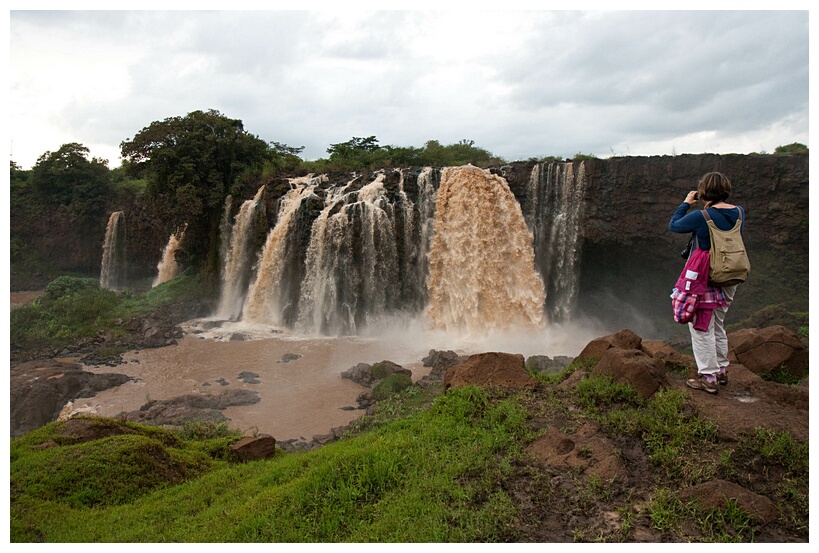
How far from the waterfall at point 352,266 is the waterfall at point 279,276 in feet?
2.81

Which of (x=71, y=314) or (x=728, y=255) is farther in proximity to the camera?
(x=71, y=314)

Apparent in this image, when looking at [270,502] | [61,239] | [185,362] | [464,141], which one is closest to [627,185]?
[464,141]

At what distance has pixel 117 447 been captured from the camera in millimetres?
5238

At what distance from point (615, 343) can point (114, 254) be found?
2800cm

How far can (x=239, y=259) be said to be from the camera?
1973cm

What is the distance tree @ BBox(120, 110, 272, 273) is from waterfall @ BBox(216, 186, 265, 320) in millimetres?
1541

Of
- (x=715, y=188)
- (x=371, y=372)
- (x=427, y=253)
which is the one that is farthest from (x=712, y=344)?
(x=427, y=253)

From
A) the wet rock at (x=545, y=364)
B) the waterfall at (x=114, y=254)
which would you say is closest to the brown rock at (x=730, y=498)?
the wet rock at (x=545, y=364)

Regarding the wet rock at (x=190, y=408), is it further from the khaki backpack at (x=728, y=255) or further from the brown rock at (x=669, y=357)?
the khaki backpack at (x=728, y=255)

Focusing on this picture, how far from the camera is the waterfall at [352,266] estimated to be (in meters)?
17.0

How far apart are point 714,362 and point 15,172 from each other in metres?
38.0

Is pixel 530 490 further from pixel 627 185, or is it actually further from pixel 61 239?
pixel 61 239

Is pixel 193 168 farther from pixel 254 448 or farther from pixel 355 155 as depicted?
pixel 254 448

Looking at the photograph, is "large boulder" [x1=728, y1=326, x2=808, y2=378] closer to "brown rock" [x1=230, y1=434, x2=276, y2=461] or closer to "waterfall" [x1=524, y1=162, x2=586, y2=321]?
"brown rock" [x1=230, y1=434, x2=276, y2=461]
